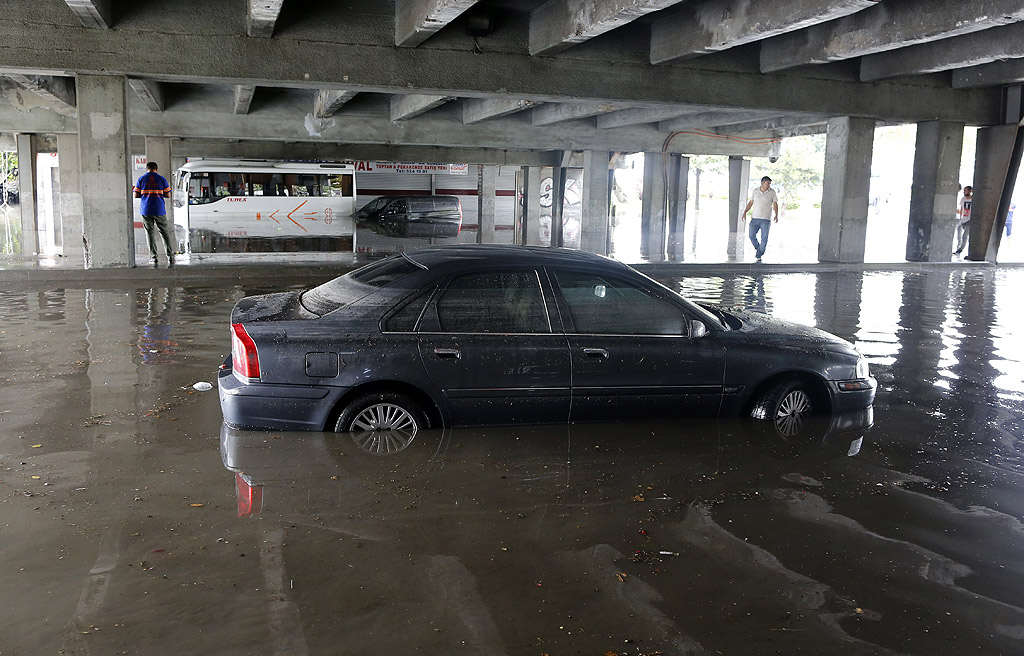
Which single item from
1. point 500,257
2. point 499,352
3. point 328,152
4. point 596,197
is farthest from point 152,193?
point 328,152

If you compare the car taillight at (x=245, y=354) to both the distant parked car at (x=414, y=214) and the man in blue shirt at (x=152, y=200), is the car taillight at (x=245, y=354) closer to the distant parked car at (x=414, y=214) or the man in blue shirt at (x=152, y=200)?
the man in blue shirt at (x=152, y=200)

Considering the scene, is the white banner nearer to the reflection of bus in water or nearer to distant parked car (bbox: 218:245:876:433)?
the reflection of bus in water

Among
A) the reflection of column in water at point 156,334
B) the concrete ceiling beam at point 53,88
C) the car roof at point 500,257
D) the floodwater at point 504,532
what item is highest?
the concrete ceiling beam at point 53,88

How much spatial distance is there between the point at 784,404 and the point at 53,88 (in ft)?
59.2

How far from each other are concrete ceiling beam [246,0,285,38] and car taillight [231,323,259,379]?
7389mm

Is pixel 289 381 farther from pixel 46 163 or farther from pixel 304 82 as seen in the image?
pixel 46 163

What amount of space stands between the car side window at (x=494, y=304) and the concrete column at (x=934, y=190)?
16.2m

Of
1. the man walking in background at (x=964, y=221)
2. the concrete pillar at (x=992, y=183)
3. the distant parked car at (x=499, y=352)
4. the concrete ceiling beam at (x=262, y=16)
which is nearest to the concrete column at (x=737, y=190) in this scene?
the man walking in background at (x=964, y=221)

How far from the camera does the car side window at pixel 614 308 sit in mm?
5570

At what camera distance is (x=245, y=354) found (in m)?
5.09

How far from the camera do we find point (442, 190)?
39125 millimetres

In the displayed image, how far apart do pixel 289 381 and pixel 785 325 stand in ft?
12.0

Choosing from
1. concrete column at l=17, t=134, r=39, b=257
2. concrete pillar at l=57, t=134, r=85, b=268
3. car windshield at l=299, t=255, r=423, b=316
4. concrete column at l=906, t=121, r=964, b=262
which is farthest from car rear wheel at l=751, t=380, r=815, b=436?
concrete column at l=17, t=134, r=39, b=257

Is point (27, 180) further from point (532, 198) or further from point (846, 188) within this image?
point (846, 188)
